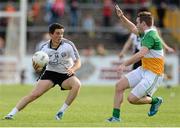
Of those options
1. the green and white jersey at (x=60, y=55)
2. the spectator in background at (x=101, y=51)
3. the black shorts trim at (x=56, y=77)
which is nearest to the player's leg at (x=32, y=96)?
the black shorts trim at (x=56, y=77)

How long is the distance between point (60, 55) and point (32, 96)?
3.64 ft

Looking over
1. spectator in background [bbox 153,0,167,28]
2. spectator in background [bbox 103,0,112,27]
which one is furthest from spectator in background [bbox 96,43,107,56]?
spectator in background [bbox 153,0,167,28]

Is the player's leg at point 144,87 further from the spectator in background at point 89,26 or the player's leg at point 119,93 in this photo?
the spectator in background at point 89,26

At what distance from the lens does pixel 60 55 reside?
17828mm

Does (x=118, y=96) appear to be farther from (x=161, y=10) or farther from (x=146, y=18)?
(x=161, y=10)

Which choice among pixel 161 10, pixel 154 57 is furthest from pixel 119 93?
pixel 161 10

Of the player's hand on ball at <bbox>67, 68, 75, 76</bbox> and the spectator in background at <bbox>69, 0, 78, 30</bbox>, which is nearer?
the player's hand on ball at <bbox>67, 68, 75, 76</bbox>

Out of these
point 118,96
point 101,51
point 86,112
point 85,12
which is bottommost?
point 101,51

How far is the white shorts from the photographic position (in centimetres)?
1723

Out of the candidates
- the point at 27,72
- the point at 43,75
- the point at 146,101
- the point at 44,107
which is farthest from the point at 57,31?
the point at 27,72

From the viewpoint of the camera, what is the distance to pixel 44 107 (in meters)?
22.3

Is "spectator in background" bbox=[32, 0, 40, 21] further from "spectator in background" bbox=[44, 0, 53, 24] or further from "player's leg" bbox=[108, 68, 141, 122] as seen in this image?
"player's leg" bbox=[108, 68, 141, 122]

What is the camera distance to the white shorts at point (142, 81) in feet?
56.5

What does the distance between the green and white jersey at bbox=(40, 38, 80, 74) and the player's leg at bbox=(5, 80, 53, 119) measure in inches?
14.9
